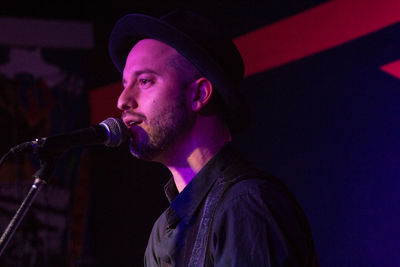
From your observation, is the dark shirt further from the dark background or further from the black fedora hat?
the dark background

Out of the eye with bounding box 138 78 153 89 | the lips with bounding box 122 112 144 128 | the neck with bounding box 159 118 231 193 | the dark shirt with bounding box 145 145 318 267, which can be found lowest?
the dark shirt with bounding box 145 145 318 267

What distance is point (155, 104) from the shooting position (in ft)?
4.96

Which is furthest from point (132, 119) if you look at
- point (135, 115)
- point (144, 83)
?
point (144, 83)

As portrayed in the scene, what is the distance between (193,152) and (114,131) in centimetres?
35

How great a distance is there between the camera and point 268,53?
2338 mm

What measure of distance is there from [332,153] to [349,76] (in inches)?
13.4

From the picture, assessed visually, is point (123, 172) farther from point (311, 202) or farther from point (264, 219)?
point (264, 219)

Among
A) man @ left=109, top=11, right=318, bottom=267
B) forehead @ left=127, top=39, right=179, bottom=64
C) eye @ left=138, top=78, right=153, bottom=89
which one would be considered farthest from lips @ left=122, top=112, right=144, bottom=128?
forehead @ left=127, top=39, right=179, bottom=64

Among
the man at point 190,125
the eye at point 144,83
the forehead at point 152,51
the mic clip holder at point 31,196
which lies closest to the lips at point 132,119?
the man at point 190,125

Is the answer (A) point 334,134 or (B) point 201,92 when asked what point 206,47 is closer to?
(B) point 201,92

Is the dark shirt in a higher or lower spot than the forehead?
lower

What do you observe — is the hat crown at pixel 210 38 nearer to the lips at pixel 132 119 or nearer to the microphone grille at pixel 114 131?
the lips at pixel 132 119

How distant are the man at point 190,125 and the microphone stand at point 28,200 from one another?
13.9 inches

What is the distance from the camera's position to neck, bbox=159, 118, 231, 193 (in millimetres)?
1550
